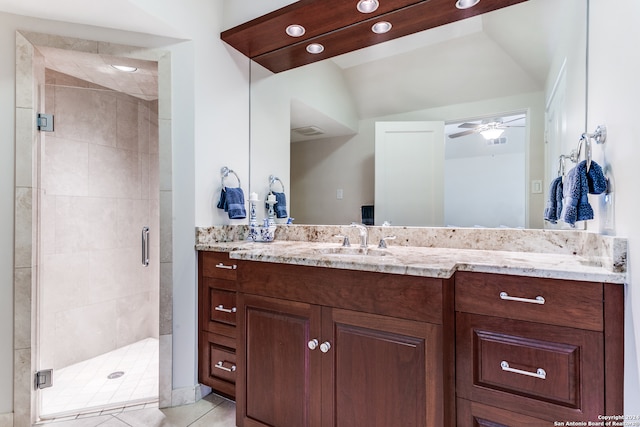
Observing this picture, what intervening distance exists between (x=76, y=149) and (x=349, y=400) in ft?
8.40

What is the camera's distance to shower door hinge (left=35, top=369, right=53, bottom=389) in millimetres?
1591

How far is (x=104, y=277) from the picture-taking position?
242cm

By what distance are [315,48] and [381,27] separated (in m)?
0.45

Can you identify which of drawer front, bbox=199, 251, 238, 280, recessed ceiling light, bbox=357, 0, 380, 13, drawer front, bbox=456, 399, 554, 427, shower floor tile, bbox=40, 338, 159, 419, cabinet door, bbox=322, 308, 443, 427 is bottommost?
shower floor tile, bbox=40, 338, 159, 419

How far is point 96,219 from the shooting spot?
2377 millimetres

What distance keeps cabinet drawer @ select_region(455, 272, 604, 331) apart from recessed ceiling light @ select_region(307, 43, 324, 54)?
164 centimetres

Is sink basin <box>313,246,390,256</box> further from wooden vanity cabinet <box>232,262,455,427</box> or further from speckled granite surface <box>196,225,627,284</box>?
wooden vanity cabinet <box>232,262,455,427</box>

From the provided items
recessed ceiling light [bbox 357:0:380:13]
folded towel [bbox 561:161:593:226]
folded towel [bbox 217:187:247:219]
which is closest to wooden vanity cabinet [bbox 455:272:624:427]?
folded towel [bbox 561:161:593:226]

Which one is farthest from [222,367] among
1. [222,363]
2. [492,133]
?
[492,133]

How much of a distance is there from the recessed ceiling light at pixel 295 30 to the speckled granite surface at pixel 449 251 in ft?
4.09

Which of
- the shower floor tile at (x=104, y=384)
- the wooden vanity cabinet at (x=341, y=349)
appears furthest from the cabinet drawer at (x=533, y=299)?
the shower floor tile at (x=104, y=384)

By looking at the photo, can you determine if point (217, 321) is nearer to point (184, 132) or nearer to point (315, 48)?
point (184, 132)

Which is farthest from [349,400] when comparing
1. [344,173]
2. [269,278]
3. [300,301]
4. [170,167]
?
[170,167]

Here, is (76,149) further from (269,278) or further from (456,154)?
(456,154)
